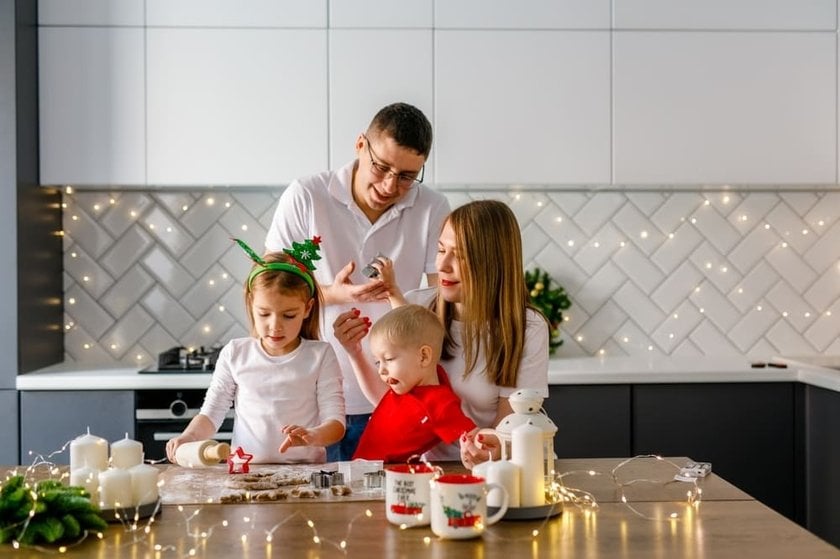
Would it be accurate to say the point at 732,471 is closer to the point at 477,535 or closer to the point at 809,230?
the point at 809,230

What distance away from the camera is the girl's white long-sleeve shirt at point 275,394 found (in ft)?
7.83

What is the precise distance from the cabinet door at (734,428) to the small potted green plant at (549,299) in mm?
546

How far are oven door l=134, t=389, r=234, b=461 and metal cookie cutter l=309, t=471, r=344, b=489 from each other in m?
1.59

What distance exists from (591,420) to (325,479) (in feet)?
5.79

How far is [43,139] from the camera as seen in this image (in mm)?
3732

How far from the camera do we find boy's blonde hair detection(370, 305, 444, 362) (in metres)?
2.28

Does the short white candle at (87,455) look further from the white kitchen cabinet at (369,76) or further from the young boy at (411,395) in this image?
the white kitchen cabinet at (369,76)

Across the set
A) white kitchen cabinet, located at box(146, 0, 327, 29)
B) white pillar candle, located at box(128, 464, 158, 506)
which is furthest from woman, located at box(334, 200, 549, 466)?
white kitchen cabinet, located at box(146, 0, 327, 29)

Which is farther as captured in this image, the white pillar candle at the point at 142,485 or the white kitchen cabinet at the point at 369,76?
the white kitchen cabinet at the point at 369,76

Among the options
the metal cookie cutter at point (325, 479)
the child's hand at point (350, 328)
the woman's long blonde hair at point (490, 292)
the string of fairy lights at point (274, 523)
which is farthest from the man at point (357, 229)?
the string of fairy lights at point (274, 523)

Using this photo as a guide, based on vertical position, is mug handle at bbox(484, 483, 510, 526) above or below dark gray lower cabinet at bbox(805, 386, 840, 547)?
above

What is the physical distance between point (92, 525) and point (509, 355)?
1.02 metres

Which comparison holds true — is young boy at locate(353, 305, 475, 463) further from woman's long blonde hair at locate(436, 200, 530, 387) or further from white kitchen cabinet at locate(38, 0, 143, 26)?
white kitchen cabinet at locate(38, 0, 143, 26)

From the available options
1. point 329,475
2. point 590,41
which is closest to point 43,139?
point 590,41
